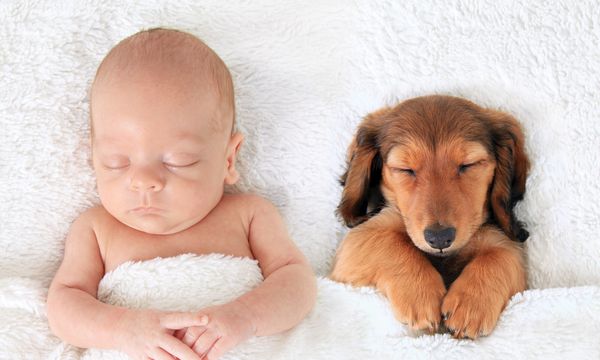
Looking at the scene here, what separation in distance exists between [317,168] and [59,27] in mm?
1111

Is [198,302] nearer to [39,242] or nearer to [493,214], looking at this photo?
[39,242]

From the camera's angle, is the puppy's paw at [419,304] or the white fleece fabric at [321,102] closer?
the puppy's paw at [419,304]

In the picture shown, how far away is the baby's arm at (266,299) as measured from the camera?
2.43 metres

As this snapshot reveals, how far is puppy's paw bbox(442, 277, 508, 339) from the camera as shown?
8.62 feet

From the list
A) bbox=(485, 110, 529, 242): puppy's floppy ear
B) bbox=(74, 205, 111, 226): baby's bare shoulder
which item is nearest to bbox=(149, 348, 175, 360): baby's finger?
bbox=(74, 205, 111, 226): baby's bare shoulder

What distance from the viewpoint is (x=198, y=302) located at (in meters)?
2.65

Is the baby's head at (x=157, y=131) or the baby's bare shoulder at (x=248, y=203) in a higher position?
the baby's head at (x=157, y=131)

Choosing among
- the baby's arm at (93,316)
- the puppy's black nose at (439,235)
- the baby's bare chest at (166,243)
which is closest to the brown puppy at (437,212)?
the puppy's black nose at (439,235)

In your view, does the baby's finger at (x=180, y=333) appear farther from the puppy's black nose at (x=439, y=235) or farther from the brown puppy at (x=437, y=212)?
the puppy's black nose at (x=439, y=235)

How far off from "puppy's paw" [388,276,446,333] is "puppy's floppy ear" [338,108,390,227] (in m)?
0.40

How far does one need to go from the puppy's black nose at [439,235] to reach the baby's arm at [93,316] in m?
0.80

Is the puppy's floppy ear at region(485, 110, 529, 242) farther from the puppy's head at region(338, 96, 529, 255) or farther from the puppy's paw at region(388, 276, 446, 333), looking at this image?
the puppy's paw at region(388, 276, 446, 333)

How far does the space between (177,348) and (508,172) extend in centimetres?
131

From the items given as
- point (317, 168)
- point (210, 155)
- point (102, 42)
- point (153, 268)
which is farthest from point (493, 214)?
point (102, 42)
